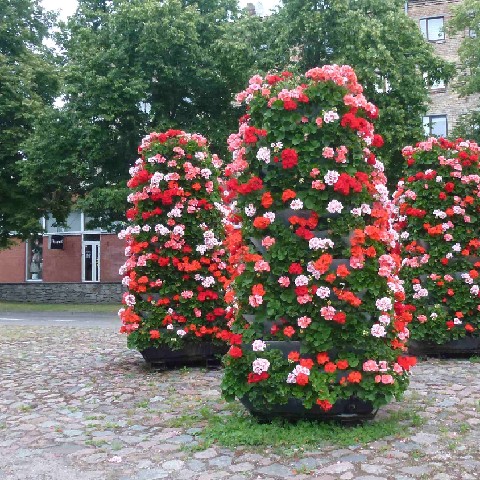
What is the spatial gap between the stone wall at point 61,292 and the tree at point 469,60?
17.5 meters

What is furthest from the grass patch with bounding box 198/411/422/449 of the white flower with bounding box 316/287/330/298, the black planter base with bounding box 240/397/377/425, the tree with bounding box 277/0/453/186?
the tree with bounding box 277/0/453/186

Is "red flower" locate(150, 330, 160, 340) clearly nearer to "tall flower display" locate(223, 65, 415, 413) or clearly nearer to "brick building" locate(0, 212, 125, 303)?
"tall flower display" locate(223, 65, 415, 413)

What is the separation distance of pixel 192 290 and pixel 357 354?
14.0 feet

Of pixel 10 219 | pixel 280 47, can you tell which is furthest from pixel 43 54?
pixel 280 47

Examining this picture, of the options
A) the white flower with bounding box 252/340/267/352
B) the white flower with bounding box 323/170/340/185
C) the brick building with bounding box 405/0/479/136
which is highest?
the brick building with bounding box 405/0/479/136

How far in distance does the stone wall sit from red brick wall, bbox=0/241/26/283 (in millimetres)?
843

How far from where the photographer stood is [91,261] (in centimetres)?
3803

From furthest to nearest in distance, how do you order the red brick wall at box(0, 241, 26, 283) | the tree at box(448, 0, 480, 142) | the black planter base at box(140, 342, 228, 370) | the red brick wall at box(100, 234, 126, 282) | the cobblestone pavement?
the red brick wall at box(0, 241, 26, 283)
the red brick wall at box(100, 234, 126, 282)
the tree at box(448, 0, 480, 142)
the black planter base at box(140, 342, 228, 370)
the cobblestone pavement

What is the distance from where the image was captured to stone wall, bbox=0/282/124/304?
34.5 meters

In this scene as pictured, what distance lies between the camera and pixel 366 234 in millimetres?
6051

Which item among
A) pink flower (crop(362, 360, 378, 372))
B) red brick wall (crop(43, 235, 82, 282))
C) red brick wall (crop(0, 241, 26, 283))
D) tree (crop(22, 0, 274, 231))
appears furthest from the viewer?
red brick wall (crop(0, 241, 26, 283))

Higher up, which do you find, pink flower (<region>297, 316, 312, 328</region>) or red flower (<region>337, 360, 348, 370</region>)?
pink flower (<region>297, 316, 312, 328</region>)

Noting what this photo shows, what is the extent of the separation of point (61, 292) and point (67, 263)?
2.59 meters

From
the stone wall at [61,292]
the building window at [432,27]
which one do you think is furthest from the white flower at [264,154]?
the building window at [432,27]
